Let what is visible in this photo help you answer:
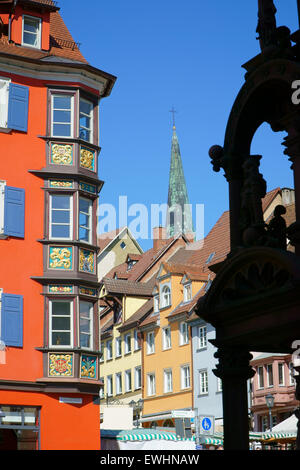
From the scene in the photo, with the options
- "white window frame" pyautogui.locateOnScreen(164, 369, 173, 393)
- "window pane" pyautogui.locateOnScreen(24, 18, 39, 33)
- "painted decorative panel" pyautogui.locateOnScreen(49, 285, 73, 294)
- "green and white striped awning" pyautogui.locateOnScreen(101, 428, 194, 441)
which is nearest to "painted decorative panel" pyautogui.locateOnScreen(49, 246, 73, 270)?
"painted decorative panel" pyautogui.locateOnScreen(49, 285, 73, 294)

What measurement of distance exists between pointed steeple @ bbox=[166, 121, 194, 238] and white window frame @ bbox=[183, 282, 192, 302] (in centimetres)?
8059

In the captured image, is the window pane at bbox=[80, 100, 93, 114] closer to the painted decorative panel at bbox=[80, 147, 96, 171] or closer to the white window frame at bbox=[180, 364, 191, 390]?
the painted decorative panel at bbox=[80, 147, 96, 171]

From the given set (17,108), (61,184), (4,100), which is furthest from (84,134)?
(4,100)

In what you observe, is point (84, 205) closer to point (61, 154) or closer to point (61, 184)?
point (61, 184)

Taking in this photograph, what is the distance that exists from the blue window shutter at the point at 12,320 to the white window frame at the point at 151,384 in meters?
28.5

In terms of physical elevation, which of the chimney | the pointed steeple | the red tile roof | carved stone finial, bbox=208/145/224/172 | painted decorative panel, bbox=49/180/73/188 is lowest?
carved stone finial, bbox=208/145/224/172

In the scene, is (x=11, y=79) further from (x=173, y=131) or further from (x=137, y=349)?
(x=173, y=131)

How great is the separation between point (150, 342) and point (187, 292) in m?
4.86

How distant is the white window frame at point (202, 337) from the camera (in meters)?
45.4

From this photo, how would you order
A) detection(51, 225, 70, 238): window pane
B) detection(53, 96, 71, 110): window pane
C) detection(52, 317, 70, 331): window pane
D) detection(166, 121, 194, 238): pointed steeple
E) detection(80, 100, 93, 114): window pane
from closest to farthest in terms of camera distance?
1. detection(52, 317, 70, 331): window pane
2. detection(51, 225, 70, 238): window pane
3. detection(53, 96, 71, 110): window pane
4. detection(80, 100, 93, 114): window pane
5. detection(166, 121, 194, 238): pointed steeple

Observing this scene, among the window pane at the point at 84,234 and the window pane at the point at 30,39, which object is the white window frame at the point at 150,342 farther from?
the window pane at the point at 30,39

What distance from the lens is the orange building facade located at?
2272cm

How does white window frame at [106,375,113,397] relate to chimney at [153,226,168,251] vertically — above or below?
below

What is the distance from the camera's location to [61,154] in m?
24.7
